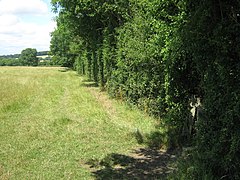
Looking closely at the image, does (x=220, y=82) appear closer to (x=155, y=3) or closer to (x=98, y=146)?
(x=155, y=3)

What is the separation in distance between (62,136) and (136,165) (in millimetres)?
3746

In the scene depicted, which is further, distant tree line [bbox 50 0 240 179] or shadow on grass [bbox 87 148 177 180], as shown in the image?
shadow on grass [bbox 87 148 177 180]

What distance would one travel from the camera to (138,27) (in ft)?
47.7

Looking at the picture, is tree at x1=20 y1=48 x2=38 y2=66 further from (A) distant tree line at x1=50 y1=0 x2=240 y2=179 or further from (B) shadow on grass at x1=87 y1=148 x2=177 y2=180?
(B) shadow on grass at x1=87 y1=148 x2=177 y2=180

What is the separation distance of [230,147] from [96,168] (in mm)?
4110

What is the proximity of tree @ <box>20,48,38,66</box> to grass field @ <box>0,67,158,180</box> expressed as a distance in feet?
→ 386

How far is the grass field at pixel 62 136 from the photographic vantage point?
8.64 metres

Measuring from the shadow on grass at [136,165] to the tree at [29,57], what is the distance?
420 feet

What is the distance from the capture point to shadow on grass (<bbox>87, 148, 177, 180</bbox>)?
27.0ft

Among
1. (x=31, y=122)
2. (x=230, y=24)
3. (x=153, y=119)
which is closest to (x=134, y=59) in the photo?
(x=153, y=119)

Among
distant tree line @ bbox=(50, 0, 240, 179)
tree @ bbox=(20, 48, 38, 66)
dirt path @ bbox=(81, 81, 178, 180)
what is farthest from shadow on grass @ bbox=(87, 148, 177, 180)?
tree @ bbox=(20, 48, 38, 66)

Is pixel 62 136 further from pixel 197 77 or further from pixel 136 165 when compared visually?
pixel 197 77

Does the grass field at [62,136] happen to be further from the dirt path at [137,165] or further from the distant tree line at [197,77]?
the distant tree line at [197,77]

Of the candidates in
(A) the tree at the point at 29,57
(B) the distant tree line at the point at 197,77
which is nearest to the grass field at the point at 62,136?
(B) the distant tree line at the point at 197,77
